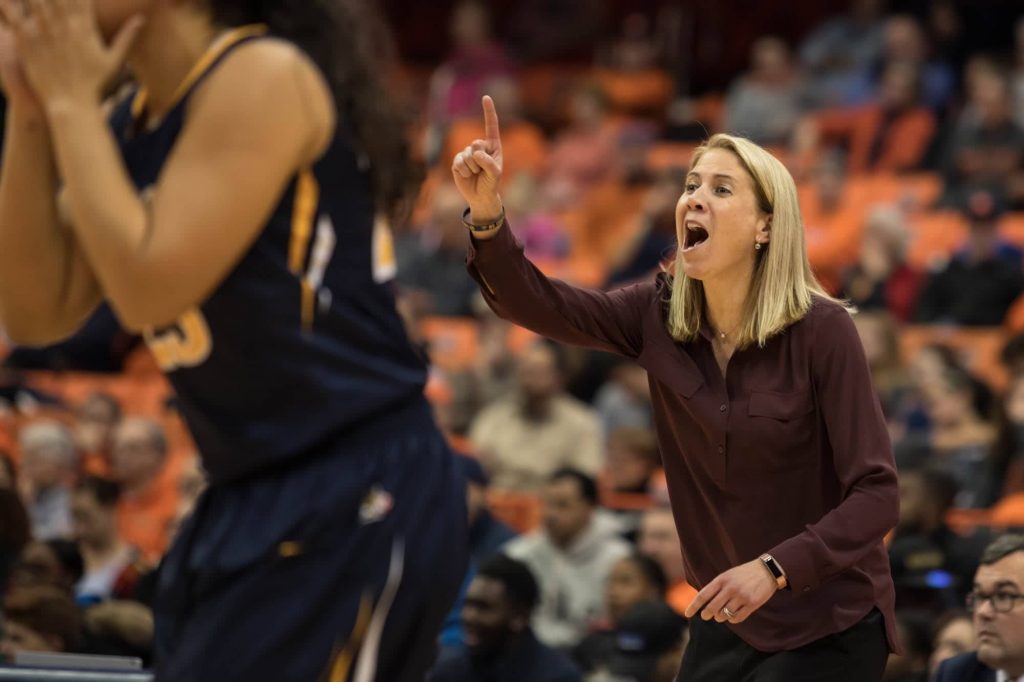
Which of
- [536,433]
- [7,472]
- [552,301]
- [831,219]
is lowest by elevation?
[536,433]

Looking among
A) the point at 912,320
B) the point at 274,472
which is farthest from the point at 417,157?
the point at 912,320

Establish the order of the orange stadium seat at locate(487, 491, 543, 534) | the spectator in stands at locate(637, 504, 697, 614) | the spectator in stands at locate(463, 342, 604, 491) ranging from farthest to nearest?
the spectator in stands at locate(463, 342, 604, 491) < the orange stadium seat at locate(487, 491, 543, 534) < the spectator in stands at locate(637, 504, 697, 614)

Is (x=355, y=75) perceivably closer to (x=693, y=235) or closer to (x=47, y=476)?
(x=693, y=235)

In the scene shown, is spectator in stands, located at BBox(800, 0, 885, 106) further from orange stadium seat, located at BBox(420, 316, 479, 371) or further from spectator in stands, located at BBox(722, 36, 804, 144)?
orange stadium seat, located at BBox(420, 316, 479, 371)

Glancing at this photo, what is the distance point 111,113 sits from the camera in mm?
2754

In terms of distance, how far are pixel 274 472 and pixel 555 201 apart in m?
11.0

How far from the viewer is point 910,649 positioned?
5.80 metres

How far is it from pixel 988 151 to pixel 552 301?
8.80m

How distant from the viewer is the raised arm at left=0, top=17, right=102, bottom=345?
246 centimetres

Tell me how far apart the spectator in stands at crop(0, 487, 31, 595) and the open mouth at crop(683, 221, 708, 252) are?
183 inches

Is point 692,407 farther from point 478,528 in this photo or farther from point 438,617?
point 478,528

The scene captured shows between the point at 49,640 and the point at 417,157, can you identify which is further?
the point at 49,640

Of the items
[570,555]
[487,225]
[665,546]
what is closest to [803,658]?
[487,225]

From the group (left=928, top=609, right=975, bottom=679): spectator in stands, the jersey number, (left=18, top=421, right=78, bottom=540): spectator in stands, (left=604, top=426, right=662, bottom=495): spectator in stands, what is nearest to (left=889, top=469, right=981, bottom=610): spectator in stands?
(left=928, top=609, right=975, bottom=679): spectator in stands
